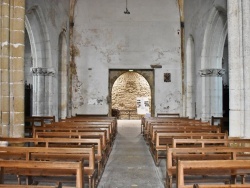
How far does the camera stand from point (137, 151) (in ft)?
27.8

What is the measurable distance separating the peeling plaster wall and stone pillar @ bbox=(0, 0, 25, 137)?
31.0 ft

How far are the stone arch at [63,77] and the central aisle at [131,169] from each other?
6.51 m

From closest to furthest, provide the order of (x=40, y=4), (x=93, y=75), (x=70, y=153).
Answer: (x=70, y=153) < (x=40, y=4) < (x=93, y=75)

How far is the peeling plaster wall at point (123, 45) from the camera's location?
54.4 ft

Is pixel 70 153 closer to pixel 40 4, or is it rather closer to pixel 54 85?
pixel 40 4

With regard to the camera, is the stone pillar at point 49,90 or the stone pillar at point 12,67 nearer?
the stone pillar at point 12,67

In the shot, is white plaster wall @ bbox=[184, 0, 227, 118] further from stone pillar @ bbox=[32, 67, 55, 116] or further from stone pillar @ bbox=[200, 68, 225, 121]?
stone pillar @ bbox=[32, 67, 55, 116]

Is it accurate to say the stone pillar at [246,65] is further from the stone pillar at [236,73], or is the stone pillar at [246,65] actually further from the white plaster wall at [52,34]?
the white plaster wall at [52,34]

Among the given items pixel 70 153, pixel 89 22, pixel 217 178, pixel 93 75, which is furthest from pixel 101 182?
pixel 89 22

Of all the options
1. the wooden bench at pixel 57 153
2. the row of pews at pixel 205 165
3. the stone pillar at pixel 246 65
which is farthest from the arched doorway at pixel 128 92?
the wooden bench at pixel 57 153

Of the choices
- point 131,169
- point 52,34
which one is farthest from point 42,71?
point 131,169

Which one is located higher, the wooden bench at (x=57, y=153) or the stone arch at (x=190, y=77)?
the stone arch at (x=190, y=77)

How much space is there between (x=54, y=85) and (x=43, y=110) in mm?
1376

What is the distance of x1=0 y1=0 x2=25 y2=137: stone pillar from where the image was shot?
22.4 feet
